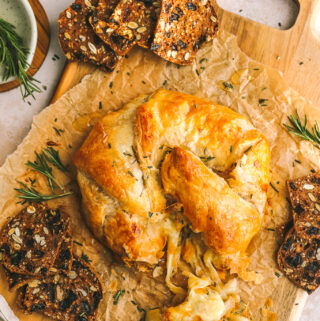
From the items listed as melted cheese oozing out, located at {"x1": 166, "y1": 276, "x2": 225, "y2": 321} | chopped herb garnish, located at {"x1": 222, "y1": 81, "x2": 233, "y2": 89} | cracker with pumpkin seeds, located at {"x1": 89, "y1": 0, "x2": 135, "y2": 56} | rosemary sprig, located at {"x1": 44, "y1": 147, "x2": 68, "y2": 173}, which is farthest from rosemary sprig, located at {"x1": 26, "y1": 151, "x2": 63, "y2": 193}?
chopped herb garnish, located at {"x1": 222, "y1": 81, "x2": 233, "y2": 89}

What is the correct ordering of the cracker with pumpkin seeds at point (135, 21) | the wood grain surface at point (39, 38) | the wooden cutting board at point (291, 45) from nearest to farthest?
the cracker with pumpkin seeds at point (135, 21) < the wooden cutting board at point (291, 45) < the wood grain surface at point (39, 38)

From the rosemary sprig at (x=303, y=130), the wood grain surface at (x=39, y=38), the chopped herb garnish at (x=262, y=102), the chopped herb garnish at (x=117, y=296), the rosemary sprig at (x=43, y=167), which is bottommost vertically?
the chopped herb garnish at (x=117, y=296)

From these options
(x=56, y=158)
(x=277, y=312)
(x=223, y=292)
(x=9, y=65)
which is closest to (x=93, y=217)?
(x=56, y=158)

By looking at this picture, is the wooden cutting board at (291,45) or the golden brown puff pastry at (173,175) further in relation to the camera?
the wooden cutting board at (291,45)

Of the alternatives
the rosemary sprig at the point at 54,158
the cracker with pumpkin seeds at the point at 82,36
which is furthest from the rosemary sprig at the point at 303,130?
the rosemary sprig at the point at 54,158

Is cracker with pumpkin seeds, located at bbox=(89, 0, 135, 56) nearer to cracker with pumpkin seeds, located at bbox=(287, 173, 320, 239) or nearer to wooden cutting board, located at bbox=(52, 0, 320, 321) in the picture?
wooden cutting board, located at bbox=(52, 0, 320, 321)

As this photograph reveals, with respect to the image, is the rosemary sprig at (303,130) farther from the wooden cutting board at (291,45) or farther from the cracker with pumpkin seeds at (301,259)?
the cracker with pumpkin seeds at (301,259)

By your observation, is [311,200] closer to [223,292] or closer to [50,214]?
[223,292]
